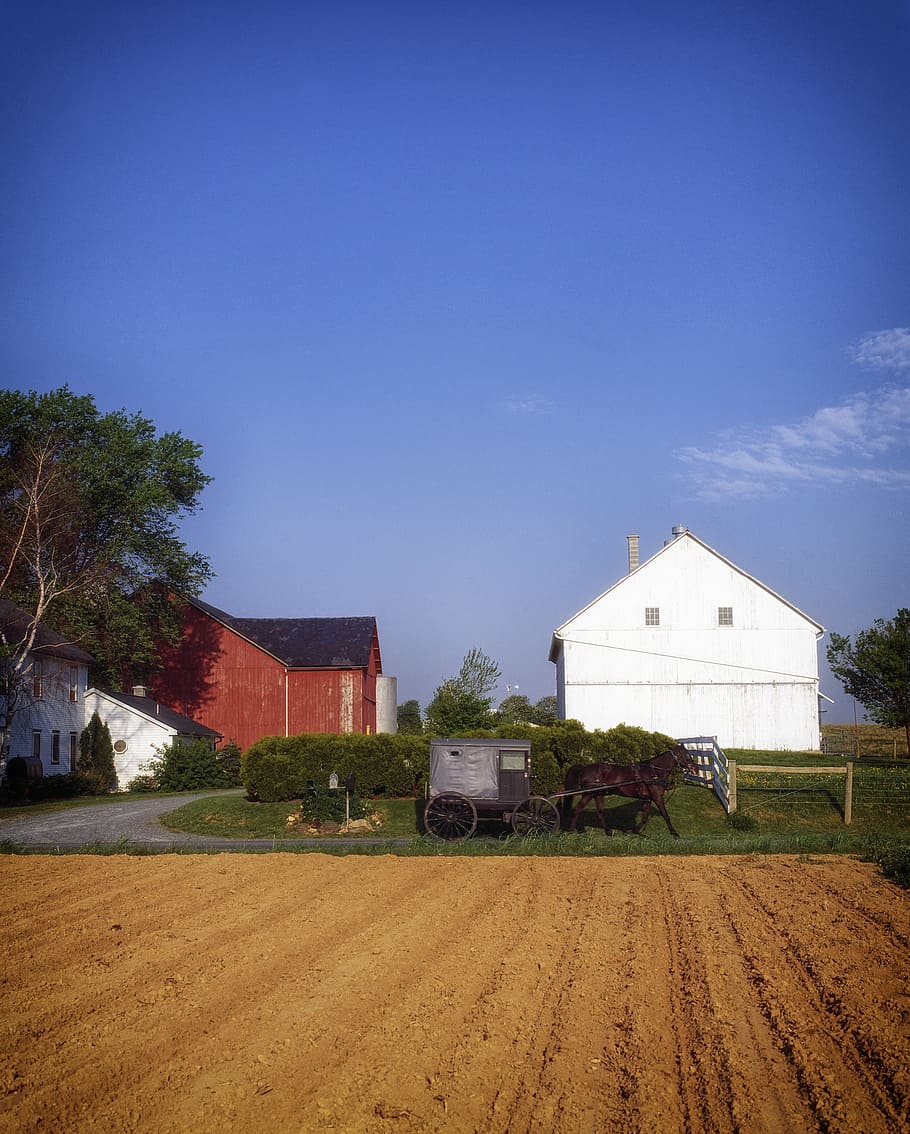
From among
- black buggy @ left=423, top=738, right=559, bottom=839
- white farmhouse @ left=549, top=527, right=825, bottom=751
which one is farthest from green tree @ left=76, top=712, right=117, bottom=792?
black buggy @ left=423, top=738, right=559, bottom=839

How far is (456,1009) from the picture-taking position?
757cm

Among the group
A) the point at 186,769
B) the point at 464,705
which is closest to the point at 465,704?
the point at 464,705

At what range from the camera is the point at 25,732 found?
37.9m

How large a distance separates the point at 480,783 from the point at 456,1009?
40.5ft

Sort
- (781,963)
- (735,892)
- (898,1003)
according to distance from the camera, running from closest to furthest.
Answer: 1. (898,1003)
2. (781,963)
3. (735,892)

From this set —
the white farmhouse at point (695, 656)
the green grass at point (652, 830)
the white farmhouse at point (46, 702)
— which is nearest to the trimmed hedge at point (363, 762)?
the green grass at point (652, 830)

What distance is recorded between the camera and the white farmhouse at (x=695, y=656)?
42406 mm

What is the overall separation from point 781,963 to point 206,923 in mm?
6086

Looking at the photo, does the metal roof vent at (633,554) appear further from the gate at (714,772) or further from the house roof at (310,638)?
the gate at (714,772)

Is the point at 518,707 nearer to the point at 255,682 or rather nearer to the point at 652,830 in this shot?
the point at 255,682

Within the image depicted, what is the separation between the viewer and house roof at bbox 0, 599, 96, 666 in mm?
37169

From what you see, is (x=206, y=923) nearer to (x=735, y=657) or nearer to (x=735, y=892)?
(x=735, y=892)

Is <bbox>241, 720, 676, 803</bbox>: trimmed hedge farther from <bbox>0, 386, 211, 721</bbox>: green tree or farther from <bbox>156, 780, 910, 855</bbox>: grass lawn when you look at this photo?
<bbox>0, 386, 211, 721</bbox>: green tree

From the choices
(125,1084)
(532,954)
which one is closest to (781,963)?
(532,954)
